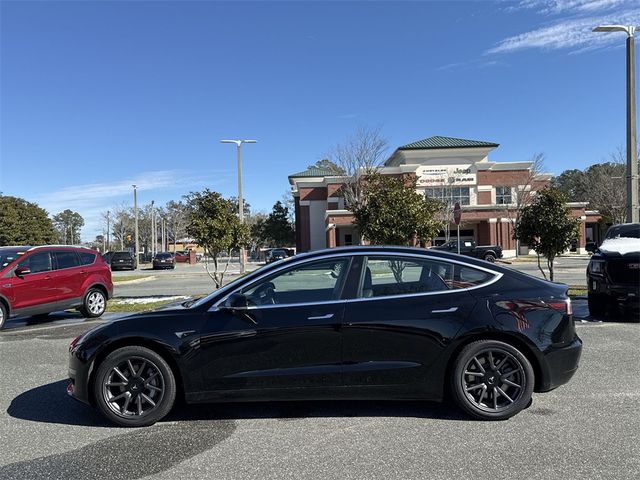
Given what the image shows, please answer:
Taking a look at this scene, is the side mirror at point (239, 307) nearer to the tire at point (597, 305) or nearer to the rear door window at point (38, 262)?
the rear door window at point (38, 262)

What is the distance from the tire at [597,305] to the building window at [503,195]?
4286 centimetres

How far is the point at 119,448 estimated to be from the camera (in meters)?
4.10

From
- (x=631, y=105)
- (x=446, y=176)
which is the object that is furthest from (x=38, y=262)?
(x=446, y=176)

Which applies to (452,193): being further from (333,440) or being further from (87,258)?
(333,440)

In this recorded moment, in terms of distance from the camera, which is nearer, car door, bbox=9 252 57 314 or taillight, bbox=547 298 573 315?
taillight, bbox=547 298 573 315

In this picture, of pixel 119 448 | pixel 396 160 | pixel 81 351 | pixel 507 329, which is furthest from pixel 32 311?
pixel 396 160

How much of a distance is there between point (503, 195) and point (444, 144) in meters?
8.47

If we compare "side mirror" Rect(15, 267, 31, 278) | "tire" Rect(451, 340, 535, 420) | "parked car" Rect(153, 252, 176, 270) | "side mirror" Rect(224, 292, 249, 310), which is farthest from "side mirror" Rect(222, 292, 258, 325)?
"parked car" Rect(153, 252, 176, 270)

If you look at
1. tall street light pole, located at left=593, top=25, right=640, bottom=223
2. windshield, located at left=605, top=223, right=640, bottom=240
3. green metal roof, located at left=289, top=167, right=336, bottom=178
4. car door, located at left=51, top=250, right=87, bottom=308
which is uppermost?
green metal roof, located at left=289, top=167, right=336, bottom=178

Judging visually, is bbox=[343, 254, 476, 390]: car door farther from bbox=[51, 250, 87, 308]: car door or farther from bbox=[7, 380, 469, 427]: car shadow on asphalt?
bbox=[51, 250, 87, 308]: car door

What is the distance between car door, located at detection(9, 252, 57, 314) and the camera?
10430 millimetres

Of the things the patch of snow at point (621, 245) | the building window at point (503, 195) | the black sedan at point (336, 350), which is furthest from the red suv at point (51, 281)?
the building window at point (503, 195)

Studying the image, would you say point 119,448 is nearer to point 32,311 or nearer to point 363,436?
point 363,436

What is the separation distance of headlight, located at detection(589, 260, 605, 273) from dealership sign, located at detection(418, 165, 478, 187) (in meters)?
42.1
